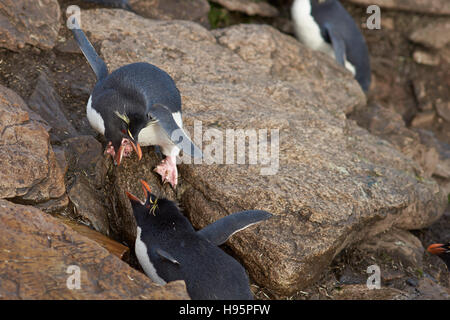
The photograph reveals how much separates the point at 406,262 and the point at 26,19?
3.28 meters

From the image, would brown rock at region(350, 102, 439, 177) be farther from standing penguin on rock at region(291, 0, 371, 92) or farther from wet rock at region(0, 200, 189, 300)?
wet rock at region(0, 200, 189, 300)

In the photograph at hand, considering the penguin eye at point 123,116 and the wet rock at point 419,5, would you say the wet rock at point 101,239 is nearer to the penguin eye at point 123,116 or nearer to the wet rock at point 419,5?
the penguin eye at point 123,116

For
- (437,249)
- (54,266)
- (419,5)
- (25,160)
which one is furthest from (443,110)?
(54,266)

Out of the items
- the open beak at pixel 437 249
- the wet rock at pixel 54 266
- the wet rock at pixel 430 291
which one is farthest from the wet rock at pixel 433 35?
the wet rock at pixel 54 266

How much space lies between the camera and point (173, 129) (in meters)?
3.37

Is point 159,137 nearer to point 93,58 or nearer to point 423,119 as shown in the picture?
point 93,58

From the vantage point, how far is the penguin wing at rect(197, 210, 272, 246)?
310cm

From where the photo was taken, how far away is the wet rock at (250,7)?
646cm

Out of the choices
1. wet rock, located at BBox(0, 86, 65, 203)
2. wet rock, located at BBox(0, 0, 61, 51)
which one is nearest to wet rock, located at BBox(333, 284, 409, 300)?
wet rock, located at BBox(0, 86, 65, 203)

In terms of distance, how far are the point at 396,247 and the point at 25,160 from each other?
239 centimetres

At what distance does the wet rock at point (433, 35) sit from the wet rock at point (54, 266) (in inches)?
238

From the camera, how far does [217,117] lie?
4.08 m

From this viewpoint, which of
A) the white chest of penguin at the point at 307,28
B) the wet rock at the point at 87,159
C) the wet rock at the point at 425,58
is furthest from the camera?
the wet rock at the point at 425,58
